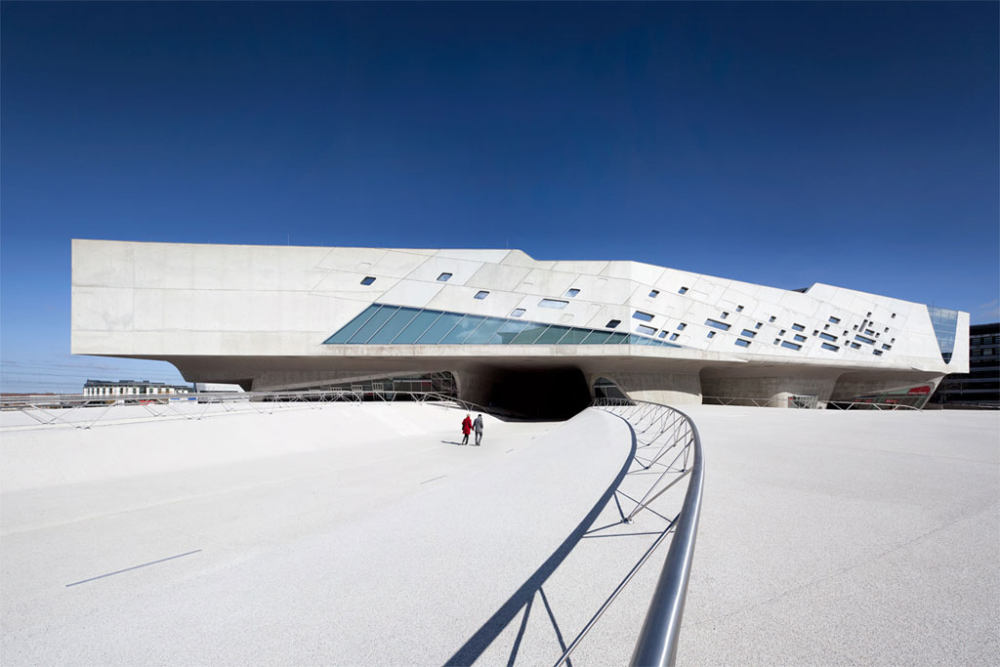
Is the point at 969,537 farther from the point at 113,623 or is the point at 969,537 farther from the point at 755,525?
the point at 113,623

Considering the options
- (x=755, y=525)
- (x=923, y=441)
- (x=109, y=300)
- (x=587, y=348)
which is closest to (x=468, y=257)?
(x=587, y=348)

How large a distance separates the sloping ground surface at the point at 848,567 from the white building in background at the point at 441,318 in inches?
815

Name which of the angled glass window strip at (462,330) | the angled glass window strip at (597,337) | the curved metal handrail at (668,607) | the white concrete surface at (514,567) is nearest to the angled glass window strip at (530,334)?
the angled glass window strip at (462,330)

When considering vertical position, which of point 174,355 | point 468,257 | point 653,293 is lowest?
point 174,355

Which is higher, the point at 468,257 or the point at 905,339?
the point at 468,257

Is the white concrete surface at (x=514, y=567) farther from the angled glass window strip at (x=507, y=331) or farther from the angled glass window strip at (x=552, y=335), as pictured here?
the angled glass window strip at (x=552, y=335)

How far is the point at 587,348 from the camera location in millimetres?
26250

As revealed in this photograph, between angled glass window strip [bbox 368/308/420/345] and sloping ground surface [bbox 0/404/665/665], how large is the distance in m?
16.1

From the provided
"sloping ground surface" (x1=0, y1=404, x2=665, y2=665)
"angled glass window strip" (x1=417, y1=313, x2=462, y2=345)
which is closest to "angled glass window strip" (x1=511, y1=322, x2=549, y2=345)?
"angled glass window strip" (x1=417, y1=313, x2=462, y2=345)

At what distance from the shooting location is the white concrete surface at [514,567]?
279 cm

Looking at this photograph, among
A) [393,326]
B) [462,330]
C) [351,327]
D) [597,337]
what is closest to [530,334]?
[597,337]

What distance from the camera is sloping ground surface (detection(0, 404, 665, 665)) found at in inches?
127

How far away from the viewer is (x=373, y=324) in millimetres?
26516

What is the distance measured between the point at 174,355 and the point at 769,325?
35598mm
